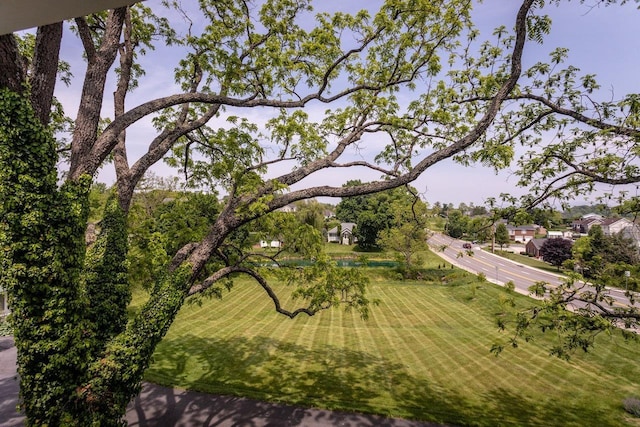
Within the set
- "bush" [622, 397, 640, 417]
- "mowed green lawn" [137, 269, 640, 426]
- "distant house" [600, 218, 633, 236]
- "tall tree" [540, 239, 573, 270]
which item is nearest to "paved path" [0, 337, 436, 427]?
"mowed green lawn" [137, 269, 640, 426]

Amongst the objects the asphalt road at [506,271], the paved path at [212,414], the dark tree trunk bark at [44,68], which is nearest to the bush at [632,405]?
the paved path at [212,414]

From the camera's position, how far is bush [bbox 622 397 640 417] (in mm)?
8969

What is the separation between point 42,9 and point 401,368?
43.2 ft

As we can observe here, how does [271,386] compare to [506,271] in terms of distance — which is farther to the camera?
[506,271]

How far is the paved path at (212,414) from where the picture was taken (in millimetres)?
8227

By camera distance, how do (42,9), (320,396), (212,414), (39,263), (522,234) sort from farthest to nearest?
(522,234), (320,396), (212,414), (39,263), (42,9)

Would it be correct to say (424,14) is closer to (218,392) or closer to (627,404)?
(218,392)

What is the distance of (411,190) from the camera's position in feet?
22.0

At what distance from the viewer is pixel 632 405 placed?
9.12 metres

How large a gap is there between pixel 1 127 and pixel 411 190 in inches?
255

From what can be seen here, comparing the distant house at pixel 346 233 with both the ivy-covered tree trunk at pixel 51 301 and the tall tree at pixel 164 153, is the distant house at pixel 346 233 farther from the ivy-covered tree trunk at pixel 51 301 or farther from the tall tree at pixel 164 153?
the ivy-covered tree trunk at pixel 51 301

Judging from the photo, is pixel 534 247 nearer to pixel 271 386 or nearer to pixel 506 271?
pixel 506 271

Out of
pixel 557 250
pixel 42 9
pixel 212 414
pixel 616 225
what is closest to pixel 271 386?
pixel 212 414

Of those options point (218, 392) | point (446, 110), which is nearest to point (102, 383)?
point (218, 392)
